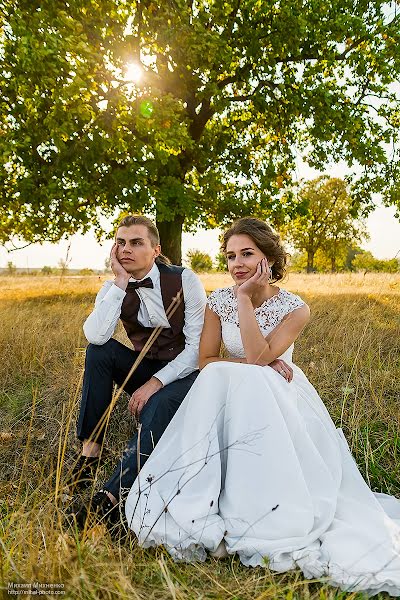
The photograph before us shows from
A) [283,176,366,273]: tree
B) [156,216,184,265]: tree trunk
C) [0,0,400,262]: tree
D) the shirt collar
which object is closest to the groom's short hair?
the shirt collar

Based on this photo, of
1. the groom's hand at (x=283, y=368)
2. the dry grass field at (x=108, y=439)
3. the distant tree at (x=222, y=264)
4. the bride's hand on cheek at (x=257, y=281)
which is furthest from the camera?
the distant tree at (x=222, y=264)

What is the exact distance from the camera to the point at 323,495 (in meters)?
3.17

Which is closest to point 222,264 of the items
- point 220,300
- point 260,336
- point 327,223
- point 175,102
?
point 175,102

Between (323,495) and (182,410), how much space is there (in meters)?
1.05

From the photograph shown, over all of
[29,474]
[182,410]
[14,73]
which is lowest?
[29,474]

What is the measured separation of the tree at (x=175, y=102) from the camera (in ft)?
29.7

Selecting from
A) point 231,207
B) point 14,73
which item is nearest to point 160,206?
point 231,207

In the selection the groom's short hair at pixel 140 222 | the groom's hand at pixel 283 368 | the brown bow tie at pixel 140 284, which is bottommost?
the groom's hand at pixel 283 368

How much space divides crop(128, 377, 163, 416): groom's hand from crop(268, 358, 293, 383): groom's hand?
3.04ft

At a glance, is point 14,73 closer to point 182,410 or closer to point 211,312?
point 211,312

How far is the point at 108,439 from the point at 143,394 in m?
1.01

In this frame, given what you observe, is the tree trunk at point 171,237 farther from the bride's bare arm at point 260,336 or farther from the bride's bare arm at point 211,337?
the bride's bare arm at point 260,336

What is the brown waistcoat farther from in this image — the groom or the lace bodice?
the lace bodice

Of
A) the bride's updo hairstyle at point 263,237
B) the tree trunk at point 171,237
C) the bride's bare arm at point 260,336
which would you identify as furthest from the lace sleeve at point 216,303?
the tree trunk at point 171,237
